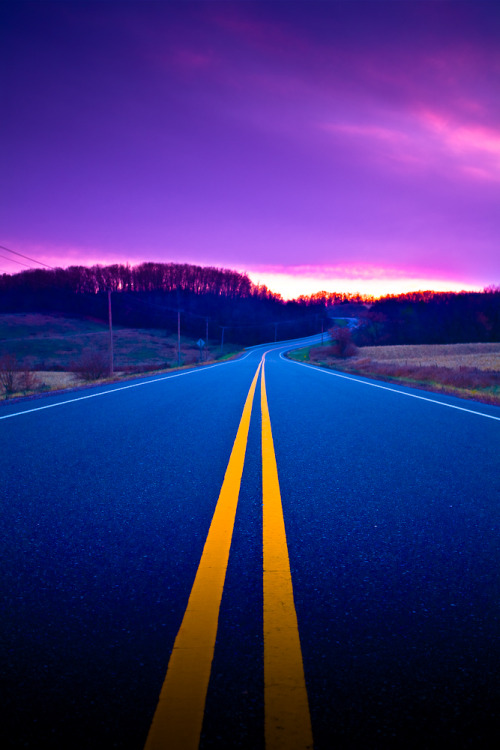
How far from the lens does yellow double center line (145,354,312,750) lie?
1.36m

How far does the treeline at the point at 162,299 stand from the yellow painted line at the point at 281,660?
297ft

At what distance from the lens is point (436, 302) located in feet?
338

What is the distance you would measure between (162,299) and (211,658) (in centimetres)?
12196

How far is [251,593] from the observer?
219 cm

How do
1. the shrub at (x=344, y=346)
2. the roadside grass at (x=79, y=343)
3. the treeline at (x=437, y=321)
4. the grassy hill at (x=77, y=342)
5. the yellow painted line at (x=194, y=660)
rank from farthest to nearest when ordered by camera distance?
the treeline at (x=437, y=321) < the grassy hill at (x=77, y=342) < the roadside grass at (x=79, y=343) < the shrub at (x=344, y=346) < the yellow painted line at (x=194, y=660)

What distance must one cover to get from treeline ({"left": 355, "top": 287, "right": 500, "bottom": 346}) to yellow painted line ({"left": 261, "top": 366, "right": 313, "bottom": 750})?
96.3 meters

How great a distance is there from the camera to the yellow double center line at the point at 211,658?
1.36 m

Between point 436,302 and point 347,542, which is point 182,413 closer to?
point 347,542

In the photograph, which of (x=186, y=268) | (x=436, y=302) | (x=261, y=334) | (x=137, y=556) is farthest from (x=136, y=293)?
(x=137, y=556)

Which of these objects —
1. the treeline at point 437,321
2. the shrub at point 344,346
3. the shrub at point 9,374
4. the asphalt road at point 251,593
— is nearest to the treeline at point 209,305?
the treeline at point 437,321

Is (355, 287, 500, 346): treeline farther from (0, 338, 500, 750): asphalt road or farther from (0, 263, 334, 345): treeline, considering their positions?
(0, 338, 500, 750): asphalt road

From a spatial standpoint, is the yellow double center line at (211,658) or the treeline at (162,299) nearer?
the yellow double center line at (211,658)

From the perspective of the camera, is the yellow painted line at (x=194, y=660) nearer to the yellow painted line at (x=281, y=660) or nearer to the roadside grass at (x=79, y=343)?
the yellow painted line at (x=281, y=660)

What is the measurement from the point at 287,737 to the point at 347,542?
1.58 m
